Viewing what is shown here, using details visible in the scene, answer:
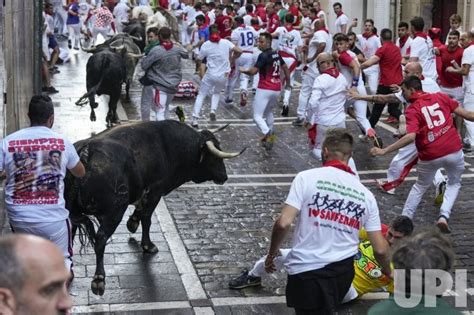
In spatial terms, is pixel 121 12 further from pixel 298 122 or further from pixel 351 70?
pixel 351 70

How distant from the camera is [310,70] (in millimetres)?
18750

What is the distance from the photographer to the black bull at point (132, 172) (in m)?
8.30

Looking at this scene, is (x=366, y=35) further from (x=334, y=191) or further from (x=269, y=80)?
→ (x=334, y=191)

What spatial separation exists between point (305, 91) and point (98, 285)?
433 inches

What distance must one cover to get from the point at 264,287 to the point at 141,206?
69.5 inches

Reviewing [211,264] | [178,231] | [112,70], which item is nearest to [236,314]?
[211,264]

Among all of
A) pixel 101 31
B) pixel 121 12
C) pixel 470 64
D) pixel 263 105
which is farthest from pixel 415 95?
pixel 121 12

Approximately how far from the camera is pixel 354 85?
15.3 meters

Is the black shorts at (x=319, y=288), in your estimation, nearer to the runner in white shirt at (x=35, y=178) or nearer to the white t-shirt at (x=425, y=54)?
the runner in white shirt at (x=35, y=178)

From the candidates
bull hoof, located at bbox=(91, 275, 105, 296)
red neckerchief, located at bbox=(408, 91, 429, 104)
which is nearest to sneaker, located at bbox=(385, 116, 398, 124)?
red neckerchief, located at bbox=(408, 91, 429, 104)

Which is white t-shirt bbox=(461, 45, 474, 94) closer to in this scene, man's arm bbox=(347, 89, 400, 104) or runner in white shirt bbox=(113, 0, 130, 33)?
man's arm bbox=(347, 89, 400, 104)

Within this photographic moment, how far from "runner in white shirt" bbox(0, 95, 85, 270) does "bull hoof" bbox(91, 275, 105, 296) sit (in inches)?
40.4

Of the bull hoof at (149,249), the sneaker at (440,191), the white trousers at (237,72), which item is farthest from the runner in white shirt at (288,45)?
the bull hoof at (149,249)

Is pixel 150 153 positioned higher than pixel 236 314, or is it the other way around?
pixel 150 153
